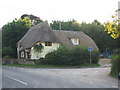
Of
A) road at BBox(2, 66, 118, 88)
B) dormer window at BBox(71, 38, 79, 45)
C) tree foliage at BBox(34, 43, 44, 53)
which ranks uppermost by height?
dormer window at BBox(71, 38, 79, 45)

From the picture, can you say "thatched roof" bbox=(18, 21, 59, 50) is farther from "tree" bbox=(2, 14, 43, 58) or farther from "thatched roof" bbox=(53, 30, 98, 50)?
"tree" bbox=(2, 14, 43, 58)

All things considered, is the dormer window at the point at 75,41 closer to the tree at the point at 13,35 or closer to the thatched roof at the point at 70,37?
the thatched roof at the point at 70,37

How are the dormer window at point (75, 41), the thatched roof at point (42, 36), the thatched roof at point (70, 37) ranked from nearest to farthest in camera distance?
the thatched roof at point (42, 36) < the thatched roof at point (70, 37) < the dormer window at point (75, 41)

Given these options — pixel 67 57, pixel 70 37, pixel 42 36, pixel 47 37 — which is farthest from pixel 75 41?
pixel 67 57

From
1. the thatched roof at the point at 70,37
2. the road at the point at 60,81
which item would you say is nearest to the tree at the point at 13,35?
the thatched roof at the point at 70,37

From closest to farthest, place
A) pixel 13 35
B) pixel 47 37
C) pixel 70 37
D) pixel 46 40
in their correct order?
pixel 46 40
pixel 47 37
pixel 70 37
pixel 13 35

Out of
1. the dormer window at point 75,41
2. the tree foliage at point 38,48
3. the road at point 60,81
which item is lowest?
the road at point 60,81

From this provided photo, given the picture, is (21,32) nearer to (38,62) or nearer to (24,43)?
(24,43)

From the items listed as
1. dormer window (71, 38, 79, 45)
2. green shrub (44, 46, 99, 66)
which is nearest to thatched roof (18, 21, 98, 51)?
dormer window (71, 38, 79, 45)

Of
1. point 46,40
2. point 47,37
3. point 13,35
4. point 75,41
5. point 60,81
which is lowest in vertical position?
point 60,81

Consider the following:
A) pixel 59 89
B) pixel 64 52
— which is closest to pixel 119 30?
pixel 59 89

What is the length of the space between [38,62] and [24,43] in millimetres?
12109

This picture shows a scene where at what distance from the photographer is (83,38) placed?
4716 cm

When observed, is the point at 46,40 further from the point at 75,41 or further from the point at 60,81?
the point at 60,81
